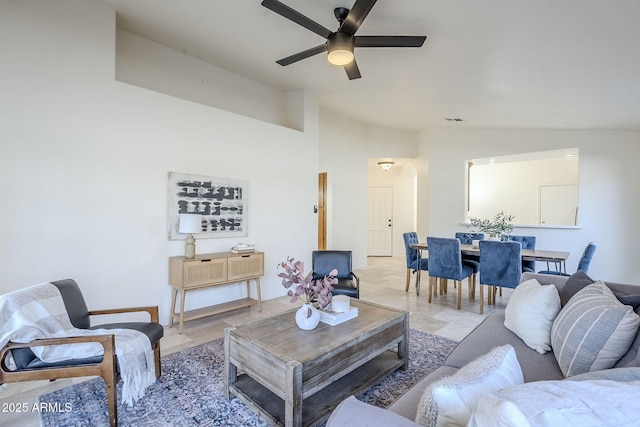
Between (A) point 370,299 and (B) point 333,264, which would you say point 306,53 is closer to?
(B) point 333,264

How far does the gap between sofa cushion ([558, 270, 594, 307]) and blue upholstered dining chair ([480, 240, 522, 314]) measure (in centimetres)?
175

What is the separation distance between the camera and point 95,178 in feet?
9.67

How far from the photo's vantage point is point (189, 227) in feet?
10.9

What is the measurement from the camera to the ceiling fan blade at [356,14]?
2121 mm

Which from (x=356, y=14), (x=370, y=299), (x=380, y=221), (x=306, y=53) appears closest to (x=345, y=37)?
(x=356, y=14)

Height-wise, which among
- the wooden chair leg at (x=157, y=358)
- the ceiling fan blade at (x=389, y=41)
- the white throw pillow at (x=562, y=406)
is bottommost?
the wooden chair leg at (x=157, y=358)

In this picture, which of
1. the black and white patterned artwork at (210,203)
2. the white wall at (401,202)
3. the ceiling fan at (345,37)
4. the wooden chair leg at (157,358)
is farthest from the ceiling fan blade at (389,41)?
the white wall at (401,202)

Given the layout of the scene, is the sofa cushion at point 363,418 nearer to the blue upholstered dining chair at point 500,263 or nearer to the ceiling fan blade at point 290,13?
the ceiling fan blade at point 290,13

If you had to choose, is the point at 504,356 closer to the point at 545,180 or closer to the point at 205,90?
the point at 205,90

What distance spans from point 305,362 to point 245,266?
2318 millimetres

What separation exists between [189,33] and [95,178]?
6.03ft

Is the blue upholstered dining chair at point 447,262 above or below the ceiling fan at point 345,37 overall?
below

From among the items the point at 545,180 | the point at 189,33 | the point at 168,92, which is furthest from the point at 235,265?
the point at 545,180

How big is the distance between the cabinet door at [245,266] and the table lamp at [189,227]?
46cm
